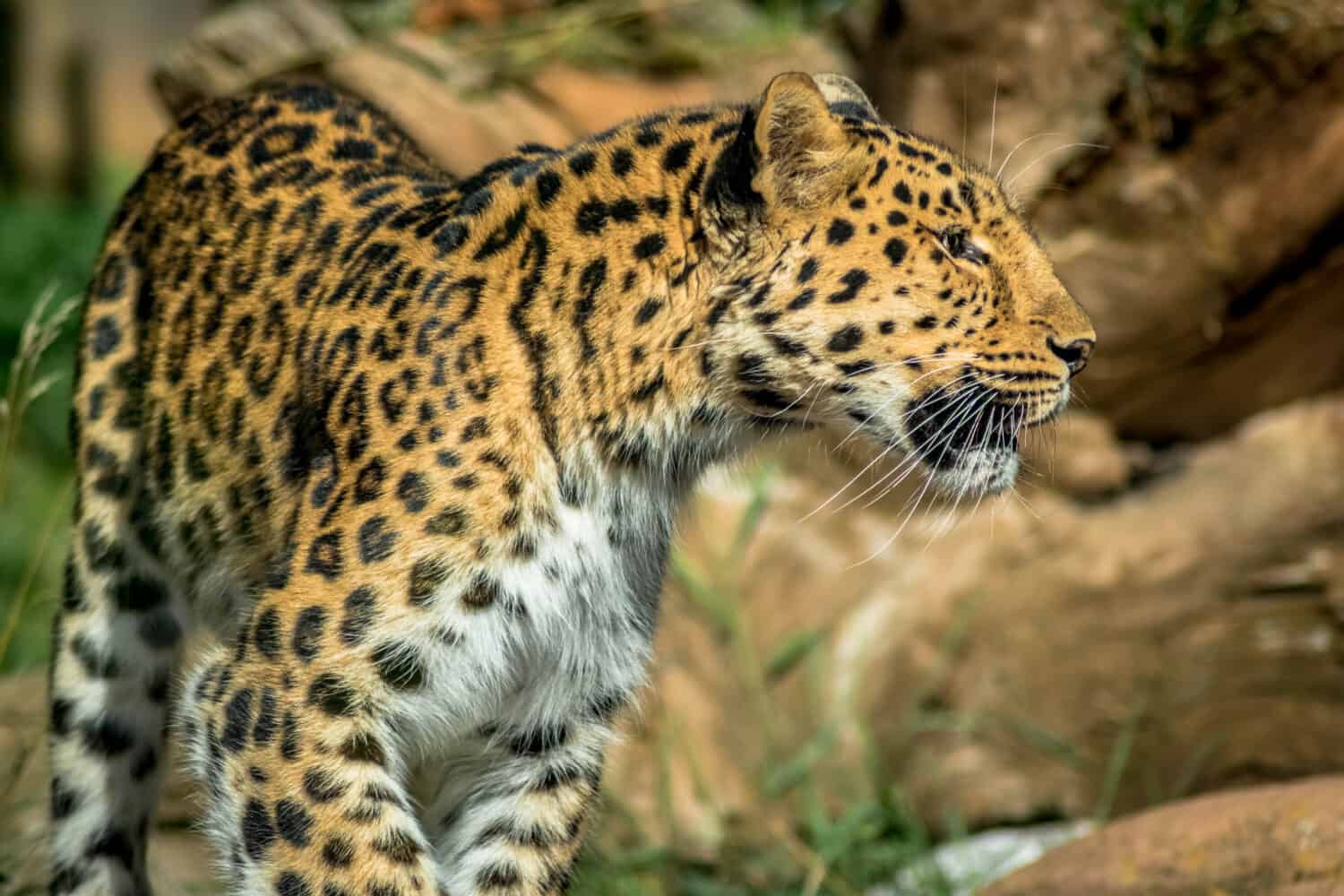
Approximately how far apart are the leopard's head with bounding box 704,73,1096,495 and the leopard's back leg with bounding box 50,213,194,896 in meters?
2.40

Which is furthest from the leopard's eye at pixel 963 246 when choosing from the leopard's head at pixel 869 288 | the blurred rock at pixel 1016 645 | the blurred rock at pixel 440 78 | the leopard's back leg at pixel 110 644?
the blurred rock at pixel 440 78

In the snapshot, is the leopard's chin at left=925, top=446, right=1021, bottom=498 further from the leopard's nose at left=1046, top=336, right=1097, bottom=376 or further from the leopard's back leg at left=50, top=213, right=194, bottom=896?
the leopard's back leg at left=50, top=213, right=194, bottom=896

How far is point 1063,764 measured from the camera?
7.97 metres

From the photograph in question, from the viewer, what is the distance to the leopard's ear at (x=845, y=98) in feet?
16.1

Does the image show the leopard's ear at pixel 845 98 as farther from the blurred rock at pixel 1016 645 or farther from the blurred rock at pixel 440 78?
the blurred rock at pixel 1016 645

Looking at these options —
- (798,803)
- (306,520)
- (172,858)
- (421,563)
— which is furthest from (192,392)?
(798,803)

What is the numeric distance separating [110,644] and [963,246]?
3227 millimetres

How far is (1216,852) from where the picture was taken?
5.19m

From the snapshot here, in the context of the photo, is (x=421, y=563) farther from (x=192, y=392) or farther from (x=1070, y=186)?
(x=1070, y=186)

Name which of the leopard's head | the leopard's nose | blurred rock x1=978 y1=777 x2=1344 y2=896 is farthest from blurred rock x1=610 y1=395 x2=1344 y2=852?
the leopard's head

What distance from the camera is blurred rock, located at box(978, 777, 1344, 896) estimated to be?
4.98m

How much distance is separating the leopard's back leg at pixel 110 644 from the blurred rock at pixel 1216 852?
2967mm

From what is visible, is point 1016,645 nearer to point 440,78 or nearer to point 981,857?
point 981,857

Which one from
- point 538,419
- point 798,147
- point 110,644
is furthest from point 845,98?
point 110,644
